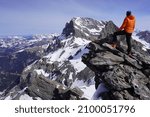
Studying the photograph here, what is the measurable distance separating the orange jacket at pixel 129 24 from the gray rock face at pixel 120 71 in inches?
139

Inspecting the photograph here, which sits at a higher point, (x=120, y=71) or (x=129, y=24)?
(x=129, y=24)

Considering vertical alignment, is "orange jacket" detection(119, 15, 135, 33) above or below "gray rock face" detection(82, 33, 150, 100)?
above

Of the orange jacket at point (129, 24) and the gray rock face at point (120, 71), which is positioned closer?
the orange jacket at point (129, 24)

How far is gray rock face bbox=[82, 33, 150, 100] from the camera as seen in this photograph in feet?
114

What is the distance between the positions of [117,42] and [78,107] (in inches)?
618

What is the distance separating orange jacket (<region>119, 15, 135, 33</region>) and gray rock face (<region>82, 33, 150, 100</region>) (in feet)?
11.6

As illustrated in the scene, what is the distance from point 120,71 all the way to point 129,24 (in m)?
5.01

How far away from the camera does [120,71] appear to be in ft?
116

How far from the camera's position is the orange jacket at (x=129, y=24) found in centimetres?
3353

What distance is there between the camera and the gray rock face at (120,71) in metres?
34.8

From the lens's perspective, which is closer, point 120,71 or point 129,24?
point 129,24

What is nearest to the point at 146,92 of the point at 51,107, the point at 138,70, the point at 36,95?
the point at 138,70

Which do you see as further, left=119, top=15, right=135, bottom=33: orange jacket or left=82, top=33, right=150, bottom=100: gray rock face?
left=82, top=33, right=150, bottom=100: gray rock face

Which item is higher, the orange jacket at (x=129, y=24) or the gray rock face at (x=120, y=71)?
the orange jacket at (x=129, y=24)
